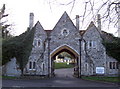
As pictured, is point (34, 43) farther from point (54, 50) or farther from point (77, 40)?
point (77, 40)

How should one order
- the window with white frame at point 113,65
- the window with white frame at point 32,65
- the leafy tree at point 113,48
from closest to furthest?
the leafy tree at point 113,48, the window with white frame at point 32,65, the window with white frame at point 113,65

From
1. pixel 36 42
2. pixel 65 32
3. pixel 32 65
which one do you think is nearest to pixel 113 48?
Result: pixel 65 32

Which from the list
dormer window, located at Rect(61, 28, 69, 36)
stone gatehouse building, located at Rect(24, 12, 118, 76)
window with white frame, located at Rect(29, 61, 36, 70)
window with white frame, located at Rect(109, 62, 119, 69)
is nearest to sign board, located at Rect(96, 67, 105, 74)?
stone gatehouse building, located at Rect(24, 12, 118, 76)

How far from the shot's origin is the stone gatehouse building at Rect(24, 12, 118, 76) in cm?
2745

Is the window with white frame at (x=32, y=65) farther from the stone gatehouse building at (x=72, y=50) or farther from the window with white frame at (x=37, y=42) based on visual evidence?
the window with white frame at (x=37, y=42)

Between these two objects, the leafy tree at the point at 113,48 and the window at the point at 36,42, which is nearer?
the leafy tree at the point at 113,48

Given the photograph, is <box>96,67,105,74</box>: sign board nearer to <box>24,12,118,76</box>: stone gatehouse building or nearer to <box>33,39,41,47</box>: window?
<box>24,12,118,76</box>: stone gatehouse building

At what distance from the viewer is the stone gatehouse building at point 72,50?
27453 mm

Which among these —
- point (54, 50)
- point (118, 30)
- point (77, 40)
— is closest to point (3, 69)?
point (54, 50)

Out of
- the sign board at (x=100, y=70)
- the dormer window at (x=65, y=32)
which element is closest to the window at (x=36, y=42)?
the dormer window at (x=65, y=32)

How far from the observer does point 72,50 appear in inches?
1097

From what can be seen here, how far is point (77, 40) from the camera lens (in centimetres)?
2805

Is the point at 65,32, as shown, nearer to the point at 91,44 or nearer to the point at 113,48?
the point at 91,44

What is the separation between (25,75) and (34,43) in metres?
4.32
